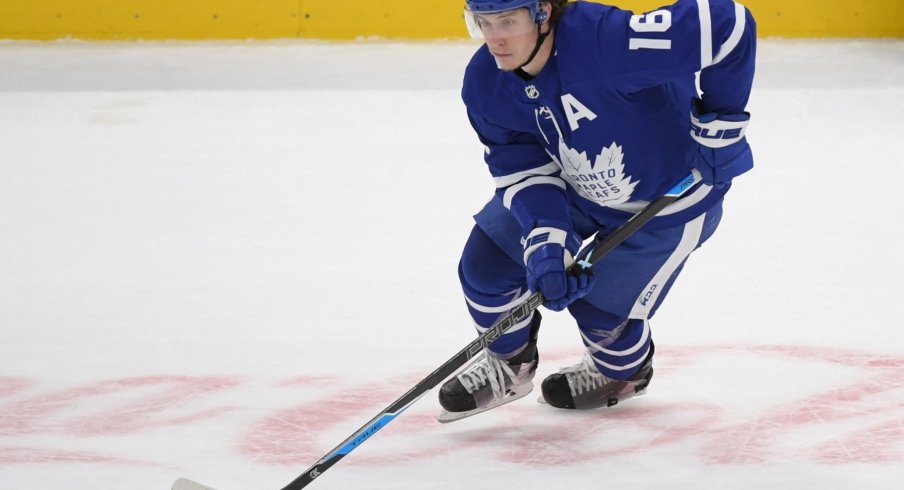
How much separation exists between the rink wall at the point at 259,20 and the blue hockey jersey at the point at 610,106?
3.33m

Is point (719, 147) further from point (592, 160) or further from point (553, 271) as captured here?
point (553, 271)

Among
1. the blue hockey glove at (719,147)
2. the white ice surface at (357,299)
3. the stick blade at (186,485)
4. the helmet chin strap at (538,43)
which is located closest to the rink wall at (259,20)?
the white ice surface at (357,299)

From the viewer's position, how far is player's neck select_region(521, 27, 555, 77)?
2.47 meters

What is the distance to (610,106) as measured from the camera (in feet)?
8.23

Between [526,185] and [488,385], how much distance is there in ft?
1.54

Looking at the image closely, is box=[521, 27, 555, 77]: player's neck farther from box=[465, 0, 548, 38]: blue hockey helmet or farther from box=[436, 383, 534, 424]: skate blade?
box=[436, 383, 534, 424]: skate blade

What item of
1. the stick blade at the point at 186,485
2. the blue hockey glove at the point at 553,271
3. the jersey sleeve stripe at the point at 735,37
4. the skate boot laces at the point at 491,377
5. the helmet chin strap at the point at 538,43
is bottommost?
the stick blade at the point at 186,485

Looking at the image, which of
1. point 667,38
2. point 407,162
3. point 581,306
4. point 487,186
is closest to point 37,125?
point 407,162

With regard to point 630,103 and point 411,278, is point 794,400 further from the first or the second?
point 411,278

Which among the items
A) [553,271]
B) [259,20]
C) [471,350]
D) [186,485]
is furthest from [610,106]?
[259,20]

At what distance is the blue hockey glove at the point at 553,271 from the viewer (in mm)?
2508

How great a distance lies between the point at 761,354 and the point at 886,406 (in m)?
0.36

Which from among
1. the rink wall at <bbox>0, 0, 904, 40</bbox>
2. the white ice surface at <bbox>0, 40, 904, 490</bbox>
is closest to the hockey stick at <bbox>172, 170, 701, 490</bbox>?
the white ice surface at <bbox>0, 40, 904, 490</bbox>

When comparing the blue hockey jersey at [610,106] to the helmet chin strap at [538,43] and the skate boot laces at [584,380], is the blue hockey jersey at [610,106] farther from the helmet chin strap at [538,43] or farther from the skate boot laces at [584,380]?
the skate boot laces at [584,380]
